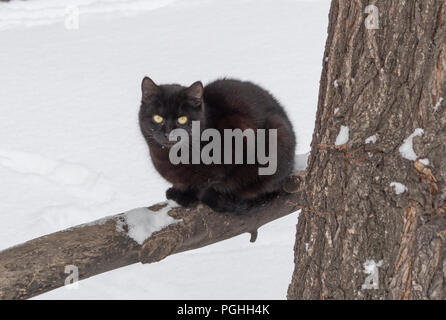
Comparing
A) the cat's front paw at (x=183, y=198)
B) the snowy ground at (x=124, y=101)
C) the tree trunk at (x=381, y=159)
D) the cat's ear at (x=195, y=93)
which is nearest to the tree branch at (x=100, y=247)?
the cat's front paw at (x=183, y=198)

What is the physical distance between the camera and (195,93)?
2439mm

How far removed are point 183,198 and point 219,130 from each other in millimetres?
342

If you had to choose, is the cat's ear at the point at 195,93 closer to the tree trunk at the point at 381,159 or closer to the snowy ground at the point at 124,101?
the snowy ground at the point at 124,101

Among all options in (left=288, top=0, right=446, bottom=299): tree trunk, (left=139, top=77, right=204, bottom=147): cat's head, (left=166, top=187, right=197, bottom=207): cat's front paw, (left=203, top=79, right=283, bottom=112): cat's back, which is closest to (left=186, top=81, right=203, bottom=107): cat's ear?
(left=139, top=77, right=204, bottom=147): cat's head

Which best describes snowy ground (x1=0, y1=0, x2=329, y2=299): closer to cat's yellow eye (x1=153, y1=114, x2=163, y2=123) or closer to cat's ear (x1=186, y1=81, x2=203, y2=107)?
cat's yellow eye (x1=153, y1=114, x2=163, y2=123)

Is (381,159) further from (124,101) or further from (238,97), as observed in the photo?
(124,101)

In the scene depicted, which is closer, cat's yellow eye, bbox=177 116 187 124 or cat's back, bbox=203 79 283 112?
cat's yellow eye, bbox=177 116 187 124

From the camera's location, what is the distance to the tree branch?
190 centimetres

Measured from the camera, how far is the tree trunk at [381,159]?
1.53 metres

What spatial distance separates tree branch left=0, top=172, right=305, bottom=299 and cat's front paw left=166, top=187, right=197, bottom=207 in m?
0.04

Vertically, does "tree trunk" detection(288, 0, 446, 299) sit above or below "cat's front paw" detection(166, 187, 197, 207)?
above

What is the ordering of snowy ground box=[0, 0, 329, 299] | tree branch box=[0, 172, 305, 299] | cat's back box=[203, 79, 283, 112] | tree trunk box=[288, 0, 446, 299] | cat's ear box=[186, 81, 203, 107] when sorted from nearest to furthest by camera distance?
tree trunk box=[288, 0, 446, 299], tree branch box=[0, 172, 305, 299], cat's ear box=[186, 81, 203, 107], cat's back box=[203, 79, 283, 112], snowy ground box=[0, 0, 329, 299]

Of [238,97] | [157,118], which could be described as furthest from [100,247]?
[238,97]
